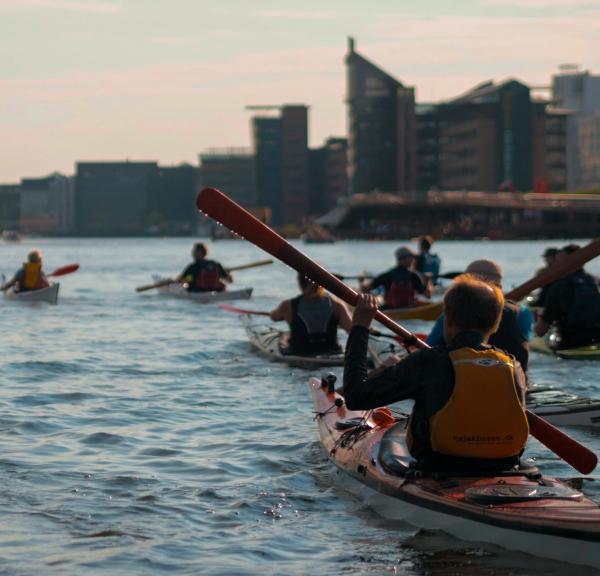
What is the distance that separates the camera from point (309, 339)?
60.4 feet

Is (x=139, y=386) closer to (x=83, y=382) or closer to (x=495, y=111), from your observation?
(x=83, y=382)

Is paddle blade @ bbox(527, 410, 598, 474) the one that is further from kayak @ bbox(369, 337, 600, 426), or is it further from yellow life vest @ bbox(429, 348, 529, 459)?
kayak @ bbox(369, 337, 600, 426)

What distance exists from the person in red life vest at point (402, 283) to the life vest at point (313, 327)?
6.56 metres

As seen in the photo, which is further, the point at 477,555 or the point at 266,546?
the point at 266,546

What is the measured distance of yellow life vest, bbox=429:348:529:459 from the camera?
26.8 ft

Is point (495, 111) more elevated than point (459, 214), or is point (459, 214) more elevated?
point (495, 111)

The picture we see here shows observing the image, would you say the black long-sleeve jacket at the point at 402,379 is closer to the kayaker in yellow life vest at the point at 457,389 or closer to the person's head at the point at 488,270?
the kayaker in yellow life vest at the point at 457,389

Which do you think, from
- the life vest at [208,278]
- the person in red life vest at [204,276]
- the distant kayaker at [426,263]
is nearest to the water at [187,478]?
the distant kayaker at [426,263]

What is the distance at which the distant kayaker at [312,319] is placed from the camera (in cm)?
1748

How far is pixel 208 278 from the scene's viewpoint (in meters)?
34.5

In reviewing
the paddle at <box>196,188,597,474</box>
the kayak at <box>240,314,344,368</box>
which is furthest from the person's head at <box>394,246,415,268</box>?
the paddle at <box>196,188,597,474</box>

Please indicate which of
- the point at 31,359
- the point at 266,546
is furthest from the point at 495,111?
the point at 266,546

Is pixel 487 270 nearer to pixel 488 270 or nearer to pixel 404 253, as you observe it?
pixel 488 270

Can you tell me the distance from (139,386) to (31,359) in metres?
4.17
